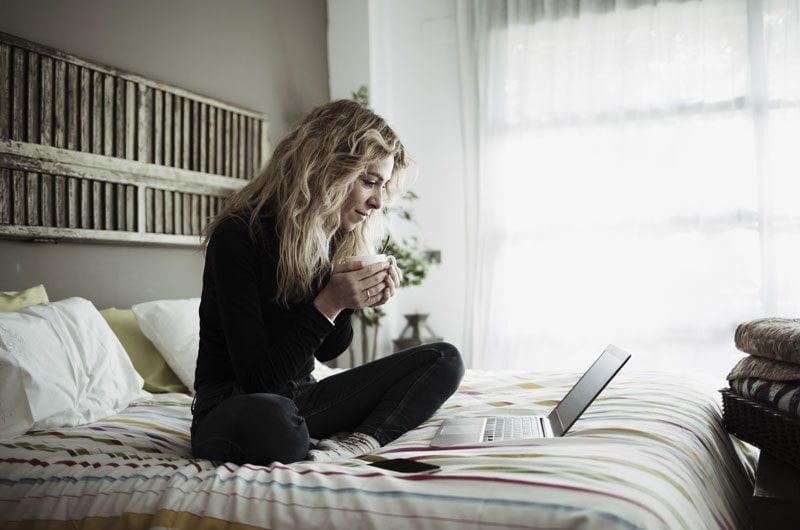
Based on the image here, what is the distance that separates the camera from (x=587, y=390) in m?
1.43

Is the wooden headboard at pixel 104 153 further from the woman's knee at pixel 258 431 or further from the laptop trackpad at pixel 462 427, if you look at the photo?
the laptop trackpad at pixel 462 427

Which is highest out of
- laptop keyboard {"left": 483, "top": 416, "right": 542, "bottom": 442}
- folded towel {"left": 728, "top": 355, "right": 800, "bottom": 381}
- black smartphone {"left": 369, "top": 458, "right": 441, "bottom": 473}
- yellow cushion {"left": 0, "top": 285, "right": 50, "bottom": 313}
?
yellow cushion {"left": 0, "top": 285, "right": 50, "bottom": 313}

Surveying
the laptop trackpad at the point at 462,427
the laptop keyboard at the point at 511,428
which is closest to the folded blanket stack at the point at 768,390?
the laptop keyboard at the point at 511,428

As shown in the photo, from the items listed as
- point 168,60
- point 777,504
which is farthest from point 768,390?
point 168,60

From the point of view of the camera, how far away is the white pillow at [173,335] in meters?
2.24

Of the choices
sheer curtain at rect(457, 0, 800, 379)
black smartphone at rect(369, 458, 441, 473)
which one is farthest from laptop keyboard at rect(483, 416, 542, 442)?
sheer curtain at rect(457, 0, 800, 379)

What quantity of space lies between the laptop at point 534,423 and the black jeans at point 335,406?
0.10 meters

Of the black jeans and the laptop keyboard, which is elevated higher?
the black jeans

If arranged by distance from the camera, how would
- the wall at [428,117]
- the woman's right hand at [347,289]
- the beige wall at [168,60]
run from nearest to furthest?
the woman's right hand at [347,289] → the beige wall at [168,60] → the wall at [428,117]

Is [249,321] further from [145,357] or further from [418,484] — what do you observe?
[145,357]

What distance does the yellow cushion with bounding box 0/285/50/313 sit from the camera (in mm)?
1931

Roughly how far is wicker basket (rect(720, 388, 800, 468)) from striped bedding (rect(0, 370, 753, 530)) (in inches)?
2.0

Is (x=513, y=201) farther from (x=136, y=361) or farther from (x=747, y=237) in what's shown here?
(x=136, y=361)

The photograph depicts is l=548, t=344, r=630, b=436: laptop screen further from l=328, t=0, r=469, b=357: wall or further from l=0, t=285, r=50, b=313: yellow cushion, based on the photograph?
l=328, t=0, r=469, b=357: wall
